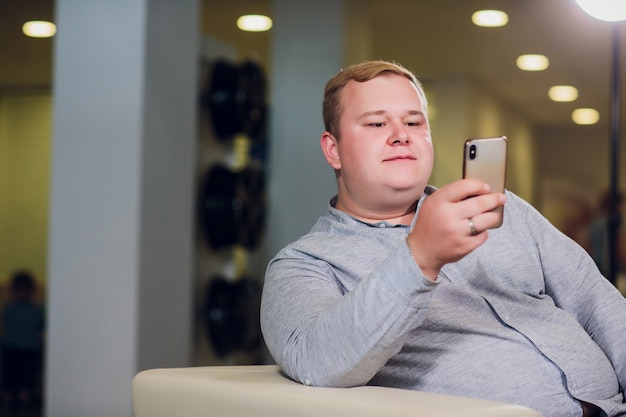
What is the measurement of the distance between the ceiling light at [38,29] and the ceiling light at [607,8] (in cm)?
505

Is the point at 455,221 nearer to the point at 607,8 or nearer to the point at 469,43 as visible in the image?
the point at 607,8

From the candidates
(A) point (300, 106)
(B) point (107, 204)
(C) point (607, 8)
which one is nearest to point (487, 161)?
(C) point (607, 8)

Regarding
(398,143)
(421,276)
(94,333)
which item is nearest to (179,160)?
(94,333)

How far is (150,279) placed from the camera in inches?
160

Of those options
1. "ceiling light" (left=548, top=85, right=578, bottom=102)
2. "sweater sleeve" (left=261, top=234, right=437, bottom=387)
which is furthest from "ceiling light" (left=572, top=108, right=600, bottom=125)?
"sweater sleeve" (left=261, top=234, right=437, bottom=387)

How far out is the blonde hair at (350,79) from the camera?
1761mm

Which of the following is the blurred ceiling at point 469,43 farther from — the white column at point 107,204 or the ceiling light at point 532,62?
the white column at point 107,204

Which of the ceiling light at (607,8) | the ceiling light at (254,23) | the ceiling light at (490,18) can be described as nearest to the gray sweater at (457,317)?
the ceiling light at (607,8)

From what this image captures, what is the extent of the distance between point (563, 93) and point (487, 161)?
6.23m

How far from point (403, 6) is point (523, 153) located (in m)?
1.79

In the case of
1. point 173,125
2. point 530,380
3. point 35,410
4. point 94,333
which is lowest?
point 35,410

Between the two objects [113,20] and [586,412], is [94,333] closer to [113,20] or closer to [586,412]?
[113,20]

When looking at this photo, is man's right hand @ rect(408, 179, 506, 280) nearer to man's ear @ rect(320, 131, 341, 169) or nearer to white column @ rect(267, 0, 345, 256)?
man's ear @ rect(320, 131, 341, 169)

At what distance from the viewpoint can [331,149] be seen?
1.88 metres
